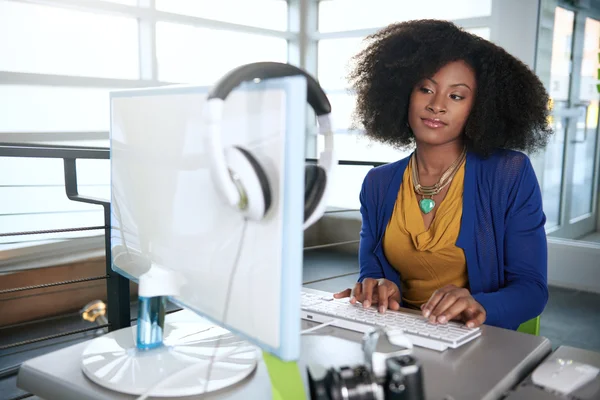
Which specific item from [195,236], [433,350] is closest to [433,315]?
[433,350]

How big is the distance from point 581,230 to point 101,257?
3.18 m

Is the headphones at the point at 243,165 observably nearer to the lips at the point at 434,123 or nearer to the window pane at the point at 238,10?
the lips at the point at 434,123

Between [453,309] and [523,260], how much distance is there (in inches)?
14.5

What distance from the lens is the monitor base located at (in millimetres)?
633

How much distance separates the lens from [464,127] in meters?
1.32

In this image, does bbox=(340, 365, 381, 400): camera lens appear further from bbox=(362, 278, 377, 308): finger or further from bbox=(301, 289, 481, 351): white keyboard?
bbox=(362, 278, 377, 308): finger

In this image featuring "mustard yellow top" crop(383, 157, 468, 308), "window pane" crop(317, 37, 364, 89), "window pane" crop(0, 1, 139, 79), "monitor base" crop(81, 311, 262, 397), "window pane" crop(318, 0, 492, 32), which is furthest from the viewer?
"window pane" crop(317, 37, 364, 89)

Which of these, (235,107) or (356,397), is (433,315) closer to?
(356,397)

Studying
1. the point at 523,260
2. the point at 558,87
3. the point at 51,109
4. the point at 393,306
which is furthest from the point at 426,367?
the point at 558,87

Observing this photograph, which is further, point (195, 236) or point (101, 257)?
point (101, 257)

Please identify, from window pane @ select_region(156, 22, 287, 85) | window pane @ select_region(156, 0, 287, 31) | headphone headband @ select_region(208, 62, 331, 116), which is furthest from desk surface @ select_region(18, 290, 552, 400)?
window pane @ select_region(156, 0, 287, 31)

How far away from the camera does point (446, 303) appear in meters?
0.90

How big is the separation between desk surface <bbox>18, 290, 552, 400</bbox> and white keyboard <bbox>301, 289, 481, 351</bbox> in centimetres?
1

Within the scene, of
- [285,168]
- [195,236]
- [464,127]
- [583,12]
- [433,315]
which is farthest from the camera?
[583,12]
